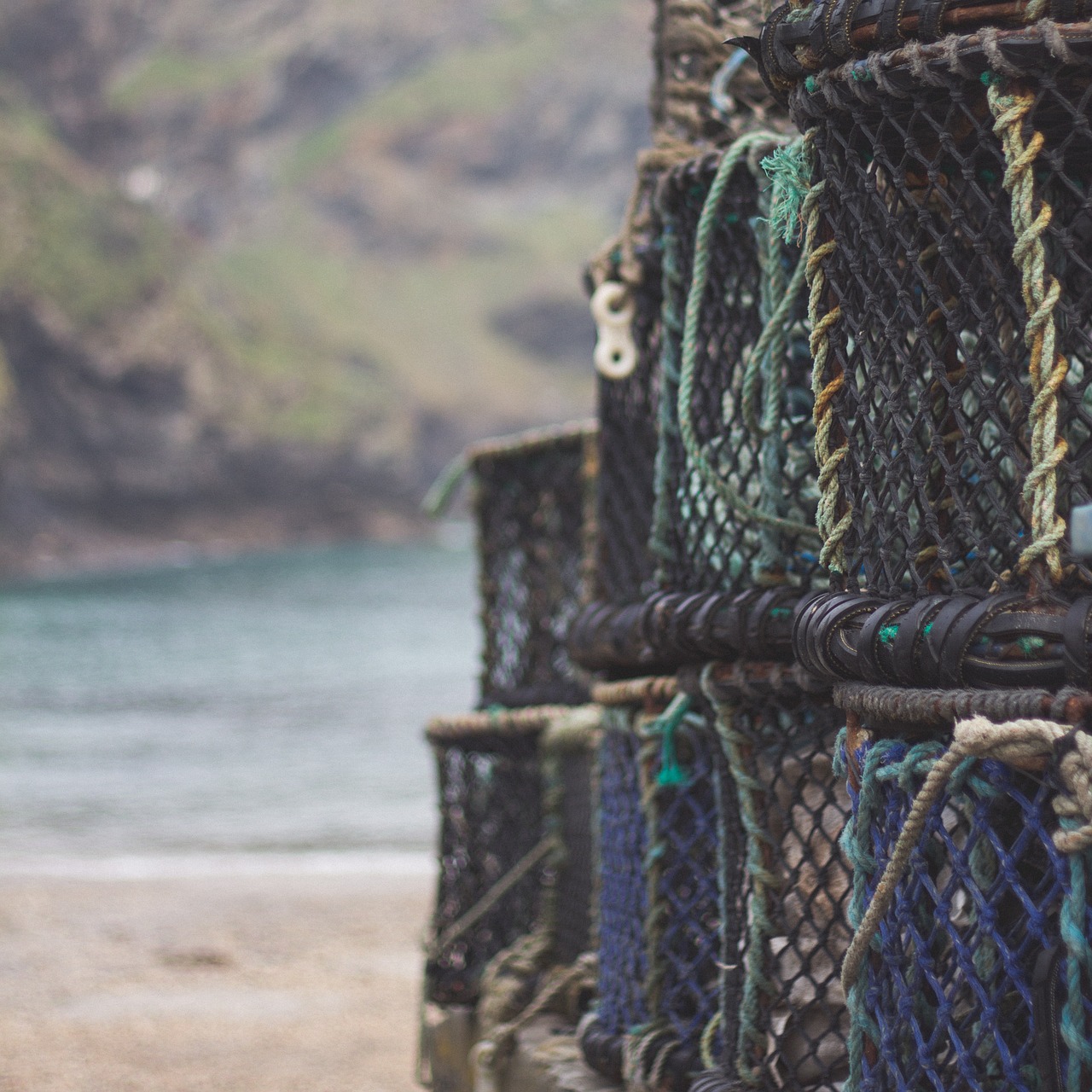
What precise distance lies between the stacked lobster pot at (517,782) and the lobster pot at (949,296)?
1.96 meters

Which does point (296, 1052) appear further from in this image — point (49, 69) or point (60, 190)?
point (49, 69)

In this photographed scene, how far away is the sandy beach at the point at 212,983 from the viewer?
18.8 feet

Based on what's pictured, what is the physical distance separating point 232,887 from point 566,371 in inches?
4933

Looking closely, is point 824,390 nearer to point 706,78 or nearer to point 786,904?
point 786,904

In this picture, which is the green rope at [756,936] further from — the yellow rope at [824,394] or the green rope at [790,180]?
the green rope at [790,180]

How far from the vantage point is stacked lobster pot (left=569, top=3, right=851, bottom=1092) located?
222 cm

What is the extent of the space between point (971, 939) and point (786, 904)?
64 cm

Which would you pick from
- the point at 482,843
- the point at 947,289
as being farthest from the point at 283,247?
the point at 947,289

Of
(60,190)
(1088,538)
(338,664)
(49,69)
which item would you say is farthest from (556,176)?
(1088,538)

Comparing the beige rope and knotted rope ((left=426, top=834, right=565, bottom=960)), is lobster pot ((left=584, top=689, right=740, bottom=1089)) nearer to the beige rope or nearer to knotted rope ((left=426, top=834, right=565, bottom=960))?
the beige rope

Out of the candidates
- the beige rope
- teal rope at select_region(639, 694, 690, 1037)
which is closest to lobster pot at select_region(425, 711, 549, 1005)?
teal rope at select_region(639, 694, 690, 1037)

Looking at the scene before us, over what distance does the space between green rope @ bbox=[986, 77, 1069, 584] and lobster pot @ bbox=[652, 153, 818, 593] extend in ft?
2.22

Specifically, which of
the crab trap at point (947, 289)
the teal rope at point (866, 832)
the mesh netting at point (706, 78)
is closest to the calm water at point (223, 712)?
the mesh netting at point (706, 78)

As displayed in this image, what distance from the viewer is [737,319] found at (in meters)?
2.41
